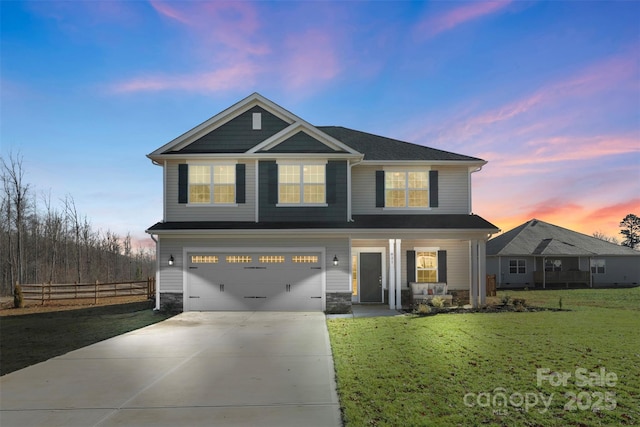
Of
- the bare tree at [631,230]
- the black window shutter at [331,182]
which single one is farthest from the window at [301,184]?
the bare tree at [631,230]

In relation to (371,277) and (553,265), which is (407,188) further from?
(553,265)

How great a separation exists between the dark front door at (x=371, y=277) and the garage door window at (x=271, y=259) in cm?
373

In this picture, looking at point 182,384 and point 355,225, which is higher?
point 355,225

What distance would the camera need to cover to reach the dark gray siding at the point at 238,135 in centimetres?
1697

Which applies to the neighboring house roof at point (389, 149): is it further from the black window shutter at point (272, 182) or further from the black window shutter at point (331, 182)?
the black window shutter at point (272, 182)

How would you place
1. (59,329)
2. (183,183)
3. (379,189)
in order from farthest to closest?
(379,189)
(183,183)
(59,329)

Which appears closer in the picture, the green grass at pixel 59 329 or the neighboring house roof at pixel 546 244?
the green grass at pixel 59 329

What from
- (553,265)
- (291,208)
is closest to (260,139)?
(291,208)

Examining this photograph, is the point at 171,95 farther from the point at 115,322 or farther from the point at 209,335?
the point at 209,335

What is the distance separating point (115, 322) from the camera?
48.3 ft

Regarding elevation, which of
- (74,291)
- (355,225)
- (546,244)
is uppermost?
(355,225)

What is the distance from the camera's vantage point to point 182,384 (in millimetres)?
7176

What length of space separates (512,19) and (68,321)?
19.0 metres

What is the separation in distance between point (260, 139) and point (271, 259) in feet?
15.8
